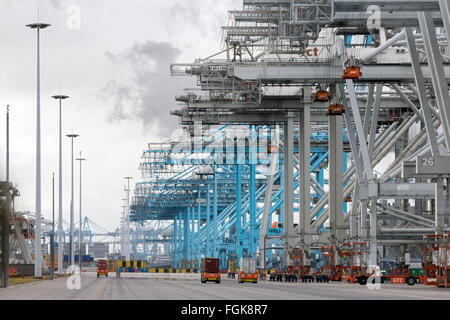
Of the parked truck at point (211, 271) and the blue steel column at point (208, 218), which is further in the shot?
the blue steel column at point (208, 218)

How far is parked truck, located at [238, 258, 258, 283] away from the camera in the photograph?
227 ft

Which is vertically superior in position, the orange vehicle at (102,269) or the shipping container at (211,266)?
the shipping container at (211,266)

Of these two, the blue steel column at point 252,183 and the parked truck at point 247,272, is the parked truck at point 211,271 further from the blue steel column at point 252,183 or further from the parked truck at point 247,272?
the blue steel column at point 252,183

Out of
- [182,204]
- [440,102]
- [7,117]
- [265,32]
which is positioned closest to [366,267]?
[265,32]

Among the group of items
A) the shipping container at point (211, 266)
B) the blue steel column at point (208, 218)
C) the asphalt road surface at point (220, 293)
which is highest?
the blue steel column at point (208, 218)

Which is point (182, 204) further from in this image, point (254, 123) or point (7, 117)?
point (7, 117)

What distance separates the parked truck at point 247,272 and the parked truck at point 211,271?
163 cm

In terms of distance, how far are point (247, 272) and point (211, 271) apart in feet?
8.55

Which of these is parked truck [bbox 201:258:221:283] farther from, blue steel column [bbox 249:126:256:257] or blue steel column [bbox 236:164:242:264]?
blue steel column [bbox 236:164:242:264]

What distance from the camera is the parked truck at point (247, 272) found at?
227 feet

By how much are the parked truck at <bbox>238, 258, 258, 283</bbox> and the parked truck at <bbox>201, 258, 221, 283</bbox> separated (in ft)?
5.36

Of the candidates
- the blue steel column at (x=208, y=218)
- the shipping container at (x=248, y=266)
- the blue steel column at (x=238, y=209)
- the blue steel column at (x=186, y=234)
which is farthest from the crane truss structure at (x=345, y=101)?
the blue steel column at (x=186, y=234)

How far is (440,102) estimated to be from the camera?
44875 millimetres

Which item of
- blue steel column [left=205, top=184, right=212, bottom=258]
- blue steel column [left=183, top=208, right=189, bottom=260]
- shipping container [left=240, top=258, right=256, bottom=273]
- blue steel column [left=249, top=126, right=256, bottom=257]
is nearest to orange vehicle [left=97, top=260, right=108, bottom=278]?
blue steel column [left=249, top=126, right=256, bottom=257]
